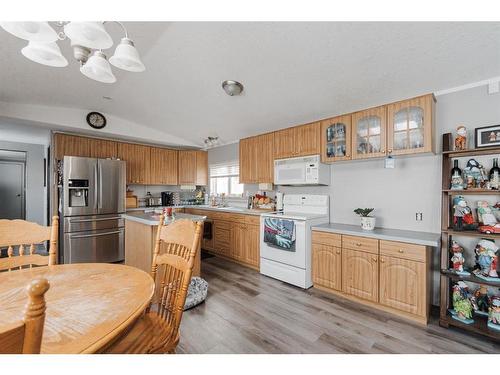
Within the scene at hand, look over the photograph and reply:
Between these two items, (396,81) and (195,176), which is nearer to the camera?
(396,81)

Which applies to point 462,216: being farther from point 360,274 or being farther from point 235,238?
point 235,238

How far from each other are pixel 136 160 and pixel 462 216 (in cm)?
499

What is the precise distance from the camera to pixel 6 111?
319cm

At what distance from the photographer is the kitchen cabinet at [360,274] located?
248cm

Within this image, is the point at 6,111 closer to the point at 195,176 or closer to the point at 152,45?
the point at 152,45

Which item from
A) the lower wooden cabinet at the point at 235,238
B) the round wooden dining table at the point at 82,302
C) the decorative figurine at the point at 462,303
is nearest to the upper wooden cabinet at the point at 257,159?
the lower wooden cabinet at the point at 235,238

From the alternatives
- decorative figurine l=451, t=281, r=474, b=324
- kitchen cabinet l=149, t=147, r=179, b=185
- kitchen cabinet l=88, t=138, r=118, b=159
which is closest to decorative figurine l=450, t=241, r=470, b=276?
decorative figurine l=451, t=281, r=474, b=324

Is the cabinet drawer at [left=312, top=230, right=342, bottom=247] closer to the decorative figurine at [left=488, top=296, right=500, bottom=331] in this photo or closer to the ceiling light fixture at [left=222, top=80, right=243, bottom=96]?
the decorative figurine at [left=488, top=296, right=500, bottom=331]

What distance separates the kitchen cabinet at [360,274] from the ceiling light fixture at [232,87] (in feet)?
7.65

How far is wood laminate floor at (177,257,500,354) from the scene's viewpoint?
6.09 feet
